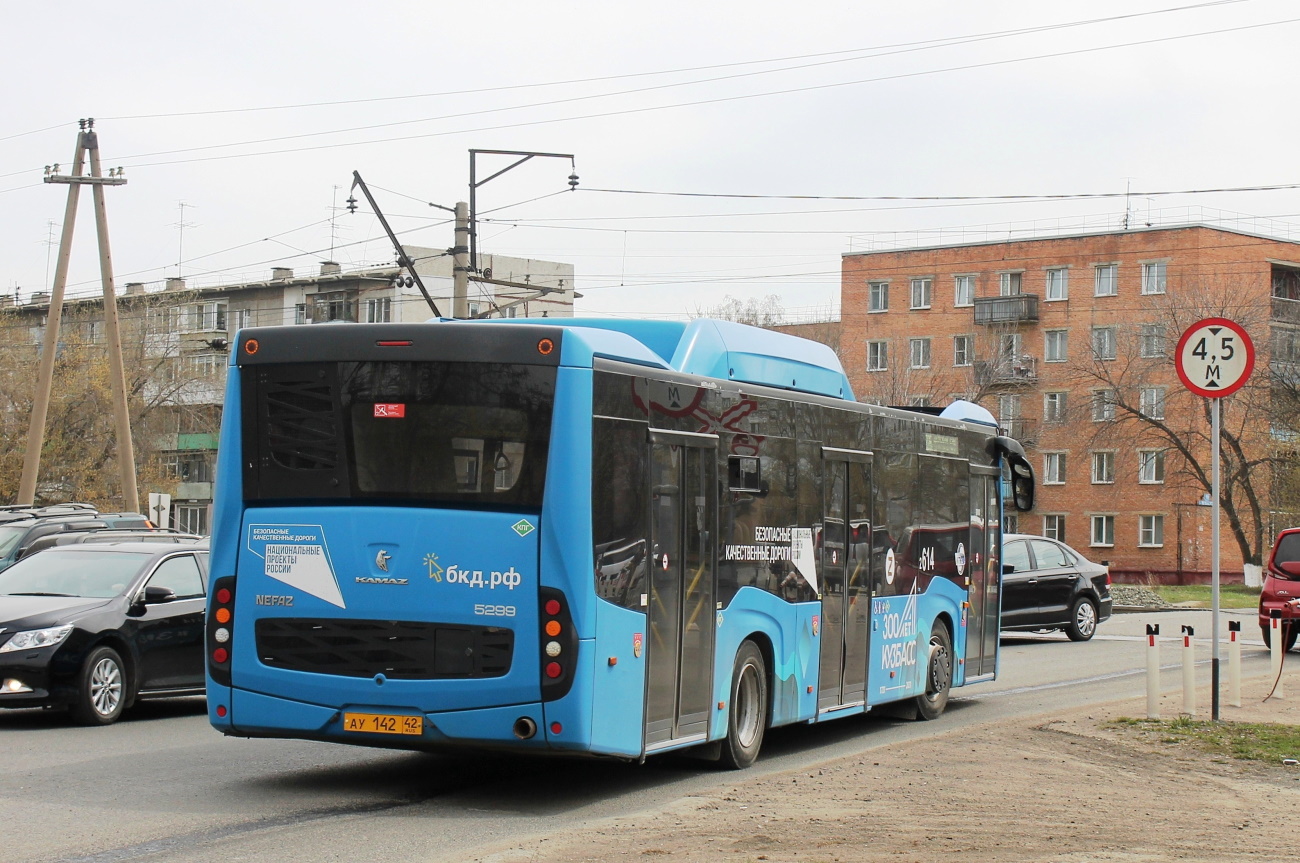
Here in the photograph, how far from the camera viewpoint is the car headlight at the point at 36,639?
13273 mm

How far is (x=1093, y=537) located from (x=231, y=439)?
73680mm

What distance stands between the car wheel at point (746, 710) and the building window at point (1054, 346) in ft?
240

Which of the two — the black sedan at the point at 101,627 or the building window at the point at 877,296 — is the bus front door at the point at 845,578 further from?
the building window at the point at 877,296

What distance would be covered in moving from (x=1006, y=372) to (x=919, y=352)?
799 centimetres

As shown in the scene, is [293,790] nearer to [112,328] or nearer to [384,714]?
[384,714]

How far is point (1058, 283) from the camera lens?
82000 mm

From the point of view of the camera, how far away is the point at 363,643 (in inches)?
372

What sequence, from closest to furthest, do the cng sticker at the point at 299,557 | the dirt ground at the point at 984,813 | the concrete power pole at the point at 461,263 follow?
the dirt ground at the point at 984,813
the cng sticker at the point at 299,557
the concrete power pole at the point at 461,263

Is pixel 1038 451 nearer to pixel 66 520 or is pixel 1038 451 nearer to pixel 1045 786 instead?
pixel 66 520

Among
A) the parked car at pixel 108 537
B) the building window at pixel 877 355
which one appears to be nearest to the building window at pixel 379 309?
the building window at pixel 877 355

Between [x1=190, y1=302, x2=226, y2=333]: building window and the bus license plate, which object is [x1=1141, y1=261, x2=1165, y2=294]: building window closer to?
[x1=190, y1=302, x2=226, y2=333]: building window

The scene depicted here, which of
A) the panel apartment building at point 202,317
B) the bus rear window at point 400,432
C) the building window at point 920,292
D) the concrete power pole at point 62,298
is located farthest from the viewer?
the building window at point 920,292

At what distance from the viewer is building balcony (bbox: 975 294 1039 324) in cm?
8250

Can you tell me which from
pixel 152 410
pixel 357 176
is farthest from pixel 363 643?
pixel 152 410
